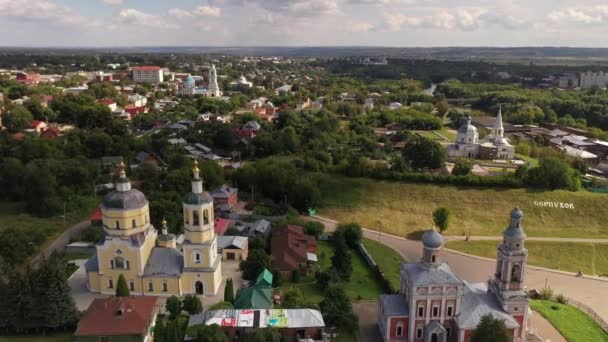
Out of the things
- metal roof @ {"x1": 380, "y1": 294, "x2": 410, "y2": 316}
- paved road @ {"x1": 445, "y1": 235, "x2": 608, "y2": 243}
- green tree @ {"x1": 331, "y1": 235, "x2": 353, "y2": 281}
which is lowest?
paved road @ {"x1": 445, "y1": 235, "x2": 608, "y2": 243}

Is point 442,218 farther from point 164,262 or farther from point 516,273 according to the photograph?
point 164,262

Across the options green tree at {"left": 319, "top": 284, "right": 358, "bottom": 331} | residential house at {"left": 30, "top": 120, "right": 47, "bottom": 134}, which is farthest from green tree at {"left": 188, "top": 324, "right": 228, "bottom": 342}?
residential house at {"left": 30, "top": 120, "right": 47, "bottom": 134}

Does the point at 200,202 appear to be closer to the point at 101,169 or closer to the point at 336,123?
the point at 101,169

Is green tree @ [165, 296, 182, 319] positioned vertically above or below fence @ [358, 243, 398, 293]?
above

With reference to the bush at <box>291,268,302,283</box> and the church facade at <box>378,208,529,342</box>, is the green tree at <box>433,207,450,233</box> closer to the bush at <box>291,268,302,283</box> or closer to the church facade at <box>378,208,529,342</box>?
the bush at <box>291,268,302,283</box>

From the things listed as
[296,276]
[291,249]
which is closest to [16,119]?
[291,249]

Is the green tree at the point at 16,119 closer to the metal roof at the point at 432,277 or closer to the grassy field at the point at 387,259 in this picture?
the grassy field at the point at 387,259

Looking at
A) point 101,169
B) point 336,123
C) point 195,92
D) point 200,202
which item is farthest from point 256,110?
point 200,202

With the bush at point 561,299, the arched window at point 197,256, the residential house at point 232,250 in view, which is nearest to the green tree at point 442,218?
the bush at point 561,299
